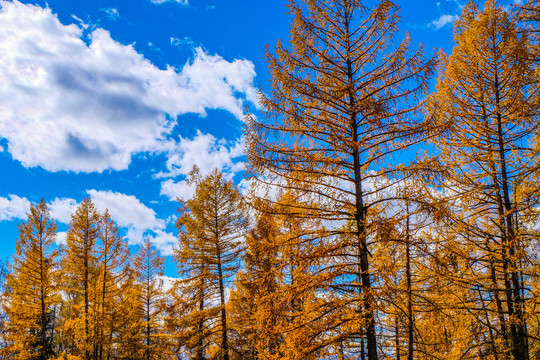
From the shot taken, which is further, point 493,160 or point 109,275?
point 109,275

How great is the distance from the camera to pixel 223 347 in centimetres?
1445

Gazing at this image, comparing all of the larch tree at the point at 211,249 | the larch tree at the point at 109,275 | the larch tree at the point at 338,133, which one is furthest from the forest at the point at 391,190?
the larch tree at the point at 109,275

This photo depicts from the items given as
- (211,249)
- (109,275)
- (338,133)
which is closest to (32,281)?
(109,275)

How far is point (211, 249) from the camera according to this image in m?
15.5

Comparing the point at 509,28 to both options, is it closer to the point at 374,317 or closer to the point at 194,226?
the point at 374,317

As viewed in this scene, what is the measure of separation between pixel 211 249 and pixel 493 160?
11.2 meters

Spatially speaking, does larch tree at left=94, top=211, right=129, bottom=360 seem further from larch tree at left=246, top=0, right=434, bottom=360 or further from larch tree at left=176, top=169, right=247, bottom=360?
larch tree at left=246, top=0, right=434, bottom=360

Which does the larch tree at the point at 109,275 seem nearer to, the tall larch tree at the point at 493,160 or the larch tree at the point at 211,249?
the larch tree at the point at 211,249

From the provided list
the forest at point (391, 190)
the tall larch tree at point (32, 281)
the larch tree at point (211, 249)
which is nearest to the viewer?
the forest at point (391, 190)

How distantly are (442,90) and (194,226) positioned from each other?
36.8ft

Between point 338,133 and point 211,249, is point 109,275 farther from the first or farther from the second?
point 338,133

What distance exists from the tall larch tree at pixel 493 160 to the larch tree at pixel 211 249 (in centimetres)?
913

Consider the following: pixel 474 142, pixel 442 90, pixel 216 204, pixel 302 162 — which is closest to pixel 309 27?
pixel 302 162

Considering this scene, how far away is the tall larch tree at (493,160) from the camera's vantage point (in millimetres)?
7957
